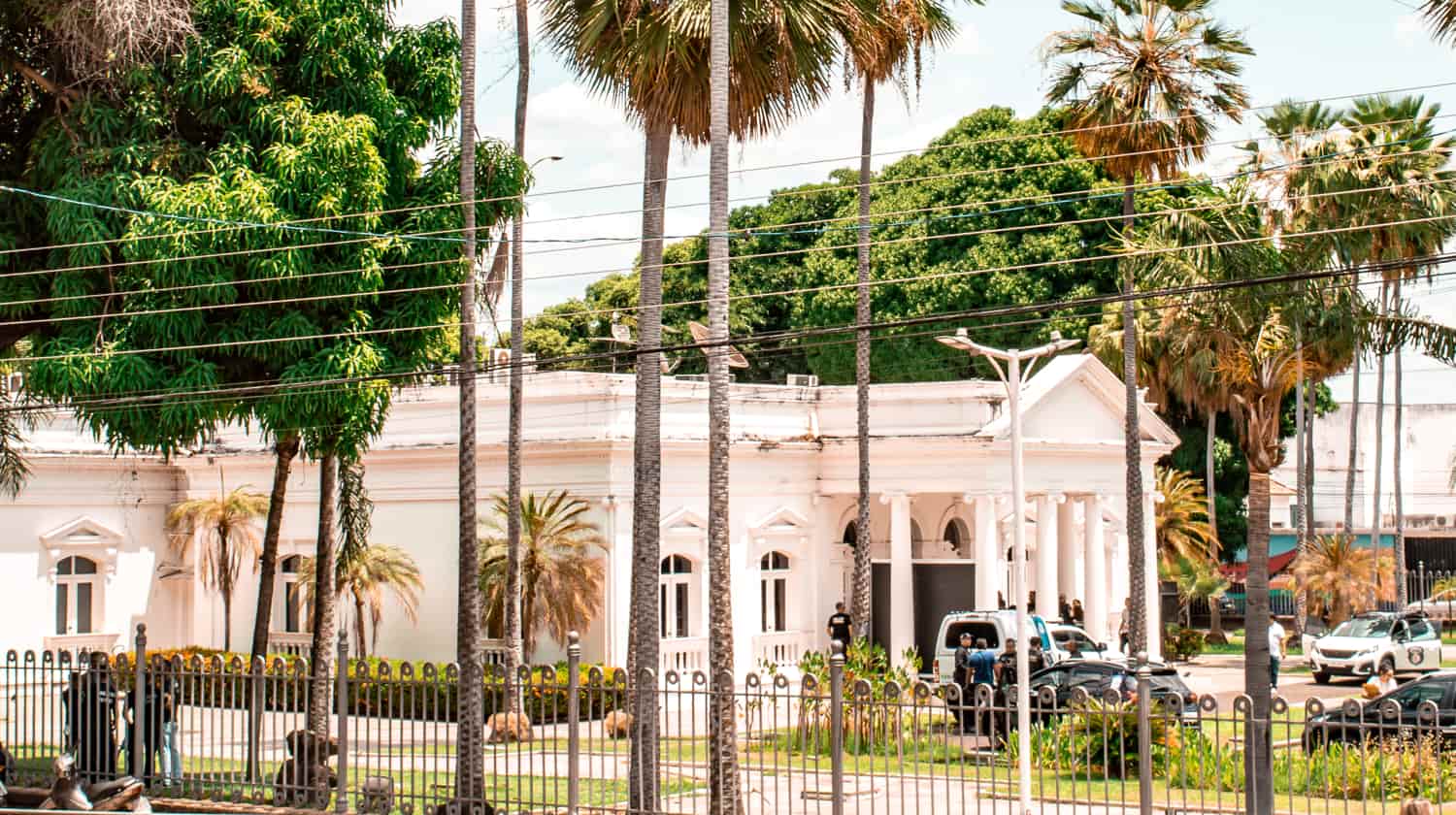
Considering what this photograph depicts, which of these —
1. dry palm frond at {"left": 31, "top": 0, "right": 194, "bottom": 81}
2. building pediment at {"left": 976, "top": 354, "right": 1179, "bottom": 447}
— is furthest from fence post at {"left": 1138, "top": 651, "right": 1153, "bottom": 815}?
building pediment at {"left": 976, "top": 354, "right": 1179, "bottom": 447}

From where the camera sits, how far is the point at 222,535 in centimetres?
3325

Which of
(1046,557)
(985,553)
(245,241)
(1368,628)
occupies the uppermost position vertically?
(245,241)

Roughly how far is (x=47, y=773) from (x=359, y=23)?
9.45 metres

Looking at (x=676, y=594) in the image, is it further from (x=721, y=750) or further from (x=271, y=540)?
(x=721, y=750)

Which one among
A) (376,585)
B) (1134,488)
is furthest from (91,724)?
(1134,488)

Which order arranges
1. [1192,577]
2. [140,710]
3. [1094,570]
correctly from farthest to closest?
[1192,577], [1094,570], [140,710]

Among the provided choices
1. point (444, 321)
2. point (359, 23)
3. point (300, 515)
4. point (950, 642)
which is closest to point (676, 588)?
point (950, 642)

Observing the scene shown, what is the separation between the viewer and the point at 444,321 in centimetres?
1970

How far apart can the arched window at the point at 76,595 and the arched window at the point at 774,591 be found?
1332 cm

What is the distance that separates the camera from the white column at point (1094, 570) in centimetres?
3525

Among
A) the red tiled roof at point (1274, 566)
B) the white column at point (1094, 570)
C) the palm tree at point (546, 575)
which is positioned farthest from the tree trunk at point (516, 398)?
the red tiled roof at point (1274, 566)

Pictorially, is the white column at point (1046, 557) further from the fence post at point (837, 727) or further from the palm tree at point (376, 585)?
the fence post at point (837, 727)

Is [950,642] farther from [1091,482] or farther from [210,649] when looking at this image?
[210,649]

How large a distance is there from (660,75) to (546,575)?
1255 centimetres
